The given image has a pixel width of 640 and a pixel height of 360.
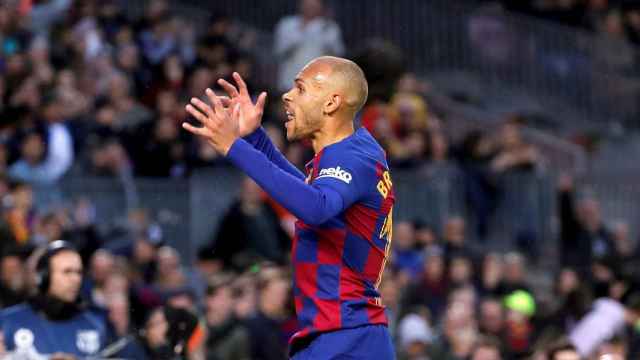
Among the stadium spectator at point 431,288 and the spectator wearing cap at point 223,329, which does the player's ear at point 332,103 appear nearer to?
the spectator wearing cap at point 223,329

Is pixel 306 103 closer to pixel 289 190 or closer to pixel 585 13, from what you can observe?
pixel 289 190

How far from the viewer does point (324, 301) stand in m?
6.43

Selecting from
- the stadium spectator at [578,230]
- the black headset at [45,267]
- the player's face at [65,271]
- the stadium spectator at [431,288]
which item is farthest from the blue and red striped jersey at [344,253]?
the stadium spectator at [578,230]

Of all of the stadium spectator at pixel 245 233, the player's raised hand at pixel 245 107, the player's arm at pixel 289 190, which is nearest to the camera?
the player's arm at pixel 289 190

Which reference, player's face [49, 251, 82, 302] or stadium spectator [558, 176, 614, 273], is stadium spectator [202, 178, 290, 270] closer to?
stadium spectator [558, 176, 614, 273]

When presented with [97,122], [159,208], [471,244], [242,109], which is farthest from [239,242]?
[242,109]

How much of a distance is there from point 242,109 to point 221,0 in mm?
14166

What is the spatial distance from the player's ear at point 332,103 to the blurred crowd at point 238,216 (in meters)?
3.25

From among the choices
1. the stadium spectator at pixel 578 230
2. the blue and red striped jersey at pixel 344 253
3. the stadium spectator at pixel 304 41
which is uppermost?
the blue and red striped jersey at pixel 344 253

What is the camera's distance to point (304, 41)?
17.2 m

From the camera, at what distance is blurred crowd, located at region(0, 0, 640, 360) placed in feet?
39.9

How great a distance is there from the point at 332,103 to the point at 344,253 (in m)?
0.60

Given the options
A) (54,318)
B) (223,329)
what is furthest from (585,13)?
(54,318)

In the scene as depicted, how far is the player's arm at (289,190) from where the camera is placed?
6047 mm
